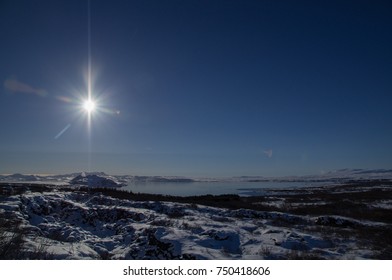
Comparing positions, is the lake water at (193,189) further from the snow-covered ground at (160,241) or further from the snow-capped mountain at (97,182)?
the snow-covered ground at (160,241)

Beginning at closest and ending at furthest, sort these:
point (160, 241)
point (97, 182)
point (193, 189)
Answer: point (160, 241)
point (193, 189)
point (97, 182)

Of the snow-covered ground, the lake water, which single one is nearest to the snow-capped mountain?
the lake water

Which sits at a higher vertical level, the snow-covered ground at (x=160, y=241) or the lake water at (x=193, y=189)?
the snow-covered ground at (x=160, y=241)

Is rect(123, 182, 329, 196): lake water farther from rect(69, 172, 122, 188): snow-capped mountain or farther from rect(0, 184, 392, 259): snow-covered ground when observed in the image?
rect(0, 184, 392, 259): snow-covered ground

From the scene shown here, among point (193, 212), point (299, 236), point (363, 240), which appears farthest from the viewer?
point (193, 212)

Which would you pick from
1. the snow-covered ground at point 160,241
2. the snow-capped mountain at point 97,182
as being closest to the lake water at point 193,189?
the snow-capped mountain at point 97,182

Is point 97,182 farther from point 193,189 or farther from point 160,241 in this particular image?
point 160,241

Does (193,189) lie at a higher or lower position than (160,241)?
lower

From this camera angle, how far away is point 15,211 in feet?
48.0

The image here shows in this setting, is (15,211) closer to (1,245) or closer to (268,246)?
(1,245)

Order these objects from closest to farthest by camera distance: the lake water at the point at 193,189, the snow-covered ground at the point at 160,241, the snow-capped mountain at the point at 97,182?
the snow-covered ground at the point at 160,241
the lake water at the point at 193,189
the snow-capped mountain at the point at 97,182

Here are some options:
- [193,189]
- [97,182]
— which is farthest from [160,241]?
[97,182]
